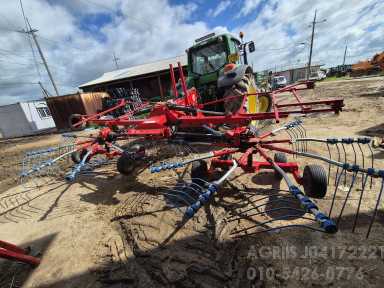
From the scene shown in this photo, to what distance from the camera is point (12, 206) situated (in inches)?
137

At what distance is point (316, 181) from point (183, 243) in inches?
62.6

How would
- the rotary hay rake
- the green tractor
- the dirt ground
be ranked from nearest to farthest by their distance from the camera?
the dirt ground, the rotary hay rake, the green tractor

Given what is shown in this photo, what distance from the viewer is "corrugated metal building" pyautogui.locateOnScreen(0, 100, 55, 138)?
65.7 ft

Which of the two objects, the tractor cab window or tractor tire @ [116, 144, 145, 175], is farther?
the tractor cab window

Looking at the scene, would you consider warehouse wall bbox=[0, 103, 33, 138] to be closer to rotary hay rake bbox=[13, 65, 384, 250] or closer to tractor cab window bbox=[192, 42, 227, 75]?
tractor cab window bbox=[192, 42, 227, 75]

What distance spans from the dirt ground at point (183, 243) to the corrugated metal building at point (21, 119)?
69.5 ft

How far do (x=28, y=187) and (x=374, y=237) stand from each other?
552 cm

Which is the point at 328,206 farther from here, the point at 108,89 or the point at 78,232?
the point at 108,89

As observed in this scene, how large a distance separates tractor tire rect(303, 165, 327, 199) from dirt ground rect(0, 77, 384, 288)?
0.51 ft

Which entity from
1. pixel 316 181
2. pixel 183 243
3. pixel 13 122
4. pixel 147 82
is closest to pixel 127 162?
pixel 183 243

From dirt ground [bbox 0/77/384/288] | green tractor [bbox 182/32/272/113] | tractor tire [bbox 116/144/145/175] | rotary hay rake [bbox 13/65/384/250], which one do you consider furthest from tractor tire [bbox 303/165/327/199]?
tractor tire [bbox 116/144/145/175]

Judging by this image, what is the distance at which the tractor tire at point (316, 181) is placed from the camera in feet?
7.30

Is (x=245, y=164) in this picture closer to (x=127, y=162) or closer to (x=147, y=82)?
(x=127, y=162)

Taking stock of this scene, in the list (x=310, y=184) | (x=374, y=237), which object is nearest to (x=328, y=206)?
(x=310, y=184)
